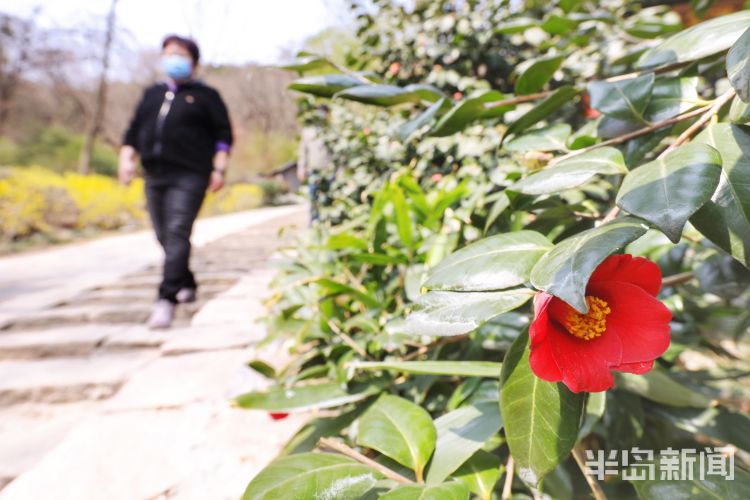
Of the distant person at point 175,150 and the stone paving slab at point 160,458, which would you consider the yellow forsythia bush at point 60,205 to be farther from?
the stone paving slab at point 160,458

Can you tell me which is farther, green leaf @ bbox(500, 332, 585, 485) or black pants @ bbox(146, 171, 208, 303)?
black pants @ bbox(146, 171, 208, 303)

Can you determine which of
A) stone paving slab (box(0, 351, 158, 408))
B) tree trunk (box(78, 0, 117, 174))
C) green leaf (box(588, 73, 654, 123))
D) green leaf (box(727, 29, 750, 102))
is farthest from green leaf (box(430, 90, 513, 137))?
tree trunk (box(78, 0, 117, 174))

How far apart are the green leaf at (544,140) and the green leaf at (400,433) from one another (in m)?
0.31

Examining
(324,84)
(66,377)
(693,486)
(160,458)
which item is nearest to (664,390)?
(693,486)

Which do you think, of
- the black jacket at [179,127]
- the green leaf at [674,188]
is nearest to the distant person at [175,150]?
the black jacket at [179,127]

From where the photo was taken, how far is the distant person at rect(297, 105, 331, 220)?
87.2 inches

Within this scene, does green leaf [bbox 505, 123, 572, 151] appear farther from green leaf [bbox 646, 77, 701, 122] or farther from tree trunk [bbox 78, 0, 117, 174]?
tree trunk [bbox 78, 0, 117, 174]

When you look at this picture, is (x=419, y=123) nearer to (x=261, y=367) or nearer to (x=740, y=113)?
(x=740, y=113)

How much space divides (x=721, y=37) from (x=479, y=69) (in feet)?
3.88

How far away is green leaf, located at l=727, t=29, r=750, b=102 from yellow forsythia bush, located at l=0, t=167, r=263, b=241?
17.2 ft

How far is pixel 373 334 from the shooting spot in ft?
2.29

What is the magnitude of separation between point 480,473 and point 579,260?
0.28m

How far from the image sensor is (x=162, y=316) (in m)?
1.81

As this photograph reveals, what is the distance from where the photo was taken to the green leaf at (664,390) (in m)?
0.52
